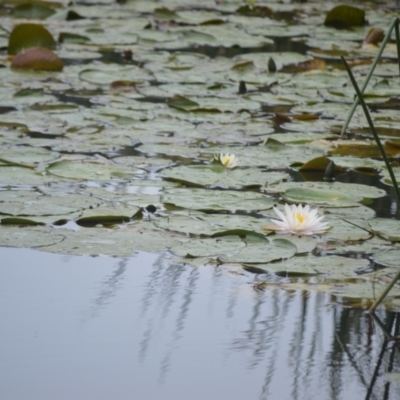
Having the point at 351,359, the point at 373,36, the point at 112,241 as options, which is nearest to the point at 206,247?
the point at 112,241

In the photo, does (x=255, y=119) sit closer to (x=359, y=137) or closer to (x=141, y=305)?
(x=359, y=137)

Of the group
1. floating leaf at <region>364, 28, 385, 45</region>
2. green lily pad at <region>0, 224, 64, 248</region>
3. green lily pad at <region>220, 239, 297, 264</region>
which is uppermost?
floating leaf at <region>364, 28, 385, 45</region>

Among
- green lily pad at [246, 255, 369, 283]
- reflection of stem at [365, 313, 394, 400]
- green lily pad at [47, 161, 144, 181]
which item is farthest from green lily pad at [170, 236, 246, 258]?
green lily pad at [47, 161, 144, 181]

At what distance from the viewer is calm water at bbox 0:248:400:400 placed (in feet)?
4.98

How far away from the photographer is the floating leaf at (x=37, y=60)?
4223mm

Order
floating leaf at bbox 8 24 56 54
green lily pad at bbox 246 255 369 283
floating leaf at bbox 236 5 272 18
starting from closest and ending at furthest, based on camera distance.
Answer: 1. green lily pad at bbox 246 255 369 283
2. floating leaf at bbox 8 24 56 54
3. floating leaf at bbox 236 5 272 18

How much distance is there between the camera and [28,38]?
15.1 feet

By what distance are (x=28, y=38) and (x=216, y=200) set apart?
246 centimetres

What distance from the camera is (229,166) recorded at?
2775 millimetres

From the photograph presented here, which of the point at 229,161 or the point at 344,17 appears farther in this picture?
the point at 344,17

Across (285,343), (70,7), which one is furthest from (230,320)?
(70,7)

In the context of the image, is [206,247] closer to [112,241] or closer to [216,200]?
→ [112,241]

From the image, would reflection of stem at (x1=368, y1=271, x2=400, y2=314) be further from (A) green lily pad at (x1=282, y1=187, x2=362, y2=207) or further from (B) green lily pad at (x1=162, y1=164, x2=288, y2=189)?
(B) green lily pad at (x1=162, y1=164, x2=288, y2=189)

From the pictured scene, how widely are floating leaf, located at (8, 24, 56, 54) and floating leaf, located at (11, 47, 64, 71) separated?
33 centimetres
